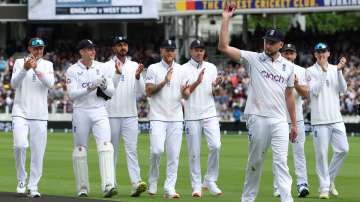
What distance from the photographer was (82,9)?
45.5 m

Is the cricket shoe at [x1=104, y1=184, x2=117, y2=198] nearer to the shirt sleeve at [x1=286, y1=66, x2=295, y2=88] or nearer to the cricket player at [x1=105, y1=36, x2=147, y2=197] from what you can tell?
the cricket player at [x1=105, y1=36, x2=147, y2=197]

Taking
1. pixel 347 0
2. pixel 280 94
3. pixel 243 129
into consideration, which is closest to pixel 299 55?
pixel 347 0

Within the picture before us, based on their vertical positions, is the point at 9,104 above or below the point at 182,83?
below

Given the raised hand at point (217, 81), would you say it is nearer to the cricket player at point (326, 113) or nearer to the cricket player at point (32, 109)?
the cricket player at point (326, 113)

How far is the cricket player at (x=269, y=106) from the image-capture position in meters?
12.3

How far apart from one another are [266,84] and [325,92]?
3039 millimetres

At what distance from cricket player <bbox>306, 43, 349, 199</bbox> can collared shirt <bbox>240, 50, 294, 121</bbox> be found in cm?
270

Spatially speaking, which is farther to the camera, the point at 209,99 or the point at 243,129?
the point at 243,129

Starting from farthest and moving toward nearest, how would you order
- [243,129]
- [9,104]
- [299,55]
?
[299,55] → [9,104] → [243,129]

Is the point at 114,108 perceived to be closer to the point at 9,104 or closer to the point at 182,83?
the point at 182,83

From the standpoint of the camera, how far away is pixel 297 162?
15.1 meters

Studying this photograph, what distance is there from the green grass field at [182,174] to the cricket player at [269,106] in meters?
2.05

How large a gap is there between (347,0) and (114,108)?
90.7 feet

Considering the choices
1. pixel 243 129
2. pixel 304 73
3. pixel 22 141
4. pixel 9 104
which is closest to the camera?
pixel 22 141
